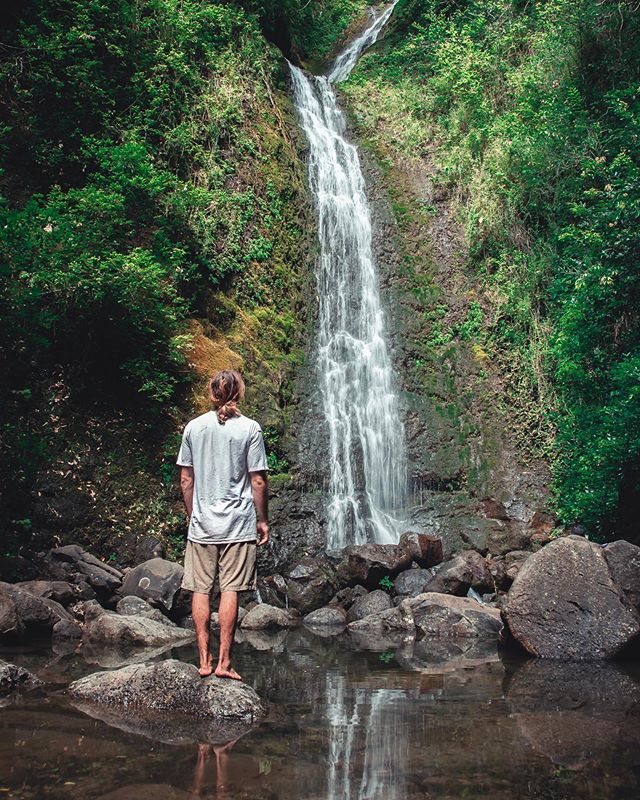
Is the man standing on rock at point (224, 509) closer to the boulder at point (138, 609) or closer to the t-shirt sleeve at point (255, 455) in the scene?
the t-shirt sleeve at point (255, 455)

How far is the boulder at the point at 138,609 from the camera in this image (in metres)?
8.66

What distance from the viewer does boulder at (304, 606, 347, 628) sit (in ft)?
32.1

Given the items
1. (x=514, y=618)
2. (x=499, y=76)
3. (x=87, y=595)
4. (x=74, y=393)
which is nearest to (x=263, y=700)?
(x=514, y=618)

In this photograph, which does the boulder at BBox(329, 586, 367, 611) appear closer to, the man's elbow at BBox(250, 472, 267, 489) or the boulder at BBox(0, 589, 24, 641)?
the boulder at BBox(0, 589, 24, 641)

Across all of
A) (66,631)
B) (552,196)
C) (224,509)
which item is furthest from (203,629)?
(552,196)

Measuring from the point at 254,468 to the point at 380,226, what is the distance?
13600 millimetres

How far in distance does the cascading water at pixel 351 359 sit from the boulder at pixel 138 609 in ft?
13.8

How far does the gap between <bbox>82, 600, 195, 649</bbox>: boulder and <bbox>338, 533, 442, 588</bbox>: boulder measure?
3.52 meters

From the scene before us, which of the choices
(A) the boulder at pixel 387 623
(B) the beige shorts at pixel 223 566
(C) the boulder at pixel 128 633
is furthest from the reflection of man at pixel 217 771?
(A) the boulder at pixel 387 623

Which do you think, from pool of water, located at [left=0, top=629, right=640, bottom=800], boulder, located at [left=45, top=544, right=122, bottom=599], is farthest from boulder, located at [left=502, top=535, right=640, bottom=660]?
boulder, located at [left=45, top=544, right=122, bottom=599]

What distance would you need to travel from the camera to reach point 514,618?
24.0 ft

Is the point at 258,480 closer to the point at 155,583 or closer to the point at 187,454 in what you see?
the point at 187,454

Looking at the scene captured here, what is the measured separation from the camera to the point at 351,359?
14.9 m

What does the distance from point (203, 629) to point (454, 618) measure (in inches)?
188
